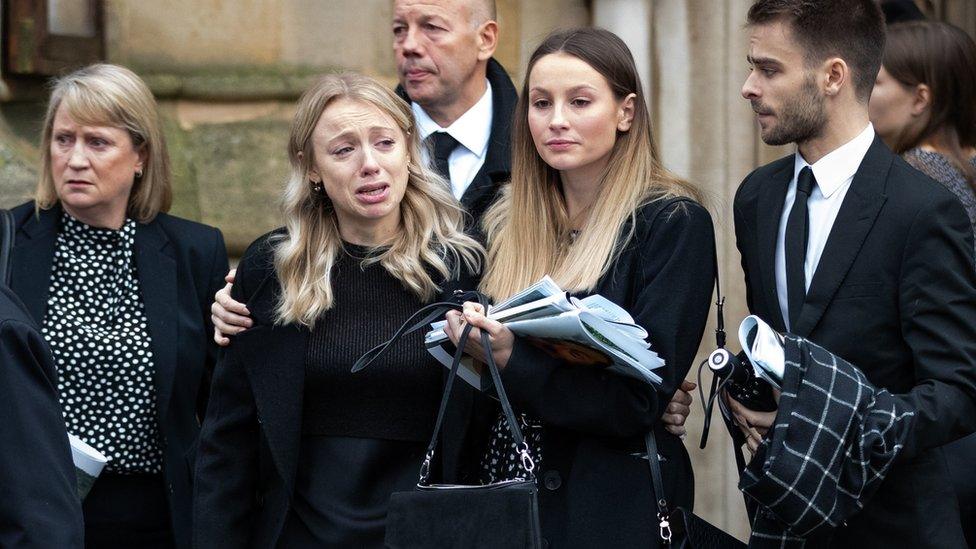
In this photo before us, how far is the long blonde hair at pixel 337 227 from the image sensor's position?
3.82 meters

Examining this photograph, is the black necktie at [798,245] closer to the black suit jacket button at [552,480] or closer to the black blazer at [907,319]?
the black blazer at [907,319]

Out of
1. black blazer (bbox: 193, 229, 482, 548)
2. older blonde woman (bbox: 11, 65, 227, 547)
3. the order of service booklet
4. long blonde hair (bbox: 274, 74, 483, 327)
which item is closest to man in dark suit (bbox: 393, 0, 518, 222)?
long blonde hair (bbox: 274, 74, 483, 327)

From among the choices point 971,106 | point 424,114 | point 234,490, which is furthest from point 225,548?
point 971,106

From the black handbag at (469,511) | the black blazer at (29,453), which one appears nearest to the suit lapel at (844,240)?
the black handbag at (469,511)

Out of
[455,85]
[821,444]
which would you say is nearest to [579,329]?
[821,444]

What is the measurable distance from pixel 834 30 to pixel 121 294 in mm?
2139

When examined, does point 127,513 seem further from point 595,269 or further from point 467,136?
point 595,269

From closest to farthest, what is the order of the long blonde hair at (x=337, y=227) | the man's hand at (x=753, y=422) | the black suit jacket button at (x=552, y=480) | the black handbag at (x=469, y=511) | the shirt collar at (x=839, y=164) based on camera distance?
the black handbag at (x=469, y=511) < the man's hand at (x=753, y=422) < the black suit jacket button at (x=552, y=480) < the shirt collar at (x=839, y=164) < the long blonde hair at (x=337, y=227)

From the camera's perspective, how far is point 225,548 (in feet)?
12.5

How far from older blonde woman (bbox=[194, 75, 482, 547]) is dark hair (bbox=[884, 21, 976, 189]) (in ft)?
5.14

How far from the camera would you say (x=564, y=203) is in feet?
12.8

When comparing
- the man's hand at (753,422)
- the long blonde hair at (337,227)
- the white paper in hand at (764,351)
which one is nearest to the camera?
the white paper in hand at (764,351)

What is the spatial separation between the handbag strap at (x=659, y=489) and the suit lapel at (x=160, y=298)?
1.57 m

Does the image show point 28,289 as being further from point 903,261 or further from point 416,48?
point 903,261
